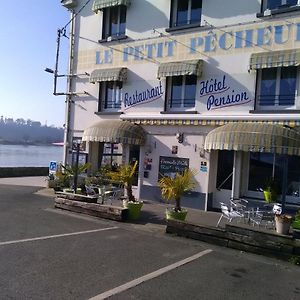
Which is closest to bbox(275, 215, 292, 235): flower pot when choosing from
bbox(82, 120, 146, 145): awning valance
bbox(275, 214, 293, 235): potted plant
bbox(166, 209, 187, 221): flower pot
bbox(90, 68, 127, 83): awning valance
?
bbox(275, 214, 293, 235): potted plant

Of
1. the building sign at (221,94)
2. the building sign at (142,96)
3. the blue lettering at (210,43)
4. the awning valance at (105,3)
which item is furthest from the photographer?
the awning valance at (105,3)

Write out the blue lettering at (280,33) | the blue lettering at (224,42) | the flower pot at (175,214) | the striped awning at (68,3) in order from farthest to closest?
the striped awning at (68,3)
the blue lettering at (224,42)
the blue lettering at (280,33)
the flower pot at (175,214)

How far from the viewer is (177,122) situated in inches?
611

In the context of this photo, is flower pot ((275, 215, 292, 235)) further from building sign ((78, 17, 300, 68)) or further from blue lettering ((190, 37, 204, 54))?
blue lettering ((190, 37, 204, 54))

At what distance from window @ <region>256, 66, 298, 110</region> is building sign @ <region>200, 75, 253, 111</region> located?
52 cm

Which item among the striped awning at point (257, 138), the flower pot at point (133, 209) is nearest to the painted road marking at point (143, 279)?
the flower pot at point (133, 209)

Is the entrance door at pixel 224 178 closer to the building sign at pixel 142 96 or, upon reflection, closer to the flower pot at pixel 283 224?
the building sign at pixel 142 96

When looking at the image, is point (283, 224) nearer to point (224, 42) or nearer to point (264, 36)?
point (264, 36)

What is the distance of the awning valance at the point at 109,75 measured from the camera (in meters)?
16.9

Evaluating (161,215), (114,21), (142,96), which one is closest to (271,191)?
(161,215)

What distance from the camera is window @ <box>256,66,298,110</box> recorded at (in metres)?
13.6

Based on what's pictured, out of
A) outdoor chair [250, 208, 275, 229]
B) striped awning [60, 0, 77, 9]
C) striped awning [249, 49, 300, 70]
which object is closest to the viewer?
outdoor chair [250, 208, 275, 229]

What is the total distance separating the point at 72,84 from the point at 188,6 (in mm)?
6924

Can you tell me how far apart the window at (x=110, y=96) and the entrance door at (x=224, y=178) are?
18.2 ft
